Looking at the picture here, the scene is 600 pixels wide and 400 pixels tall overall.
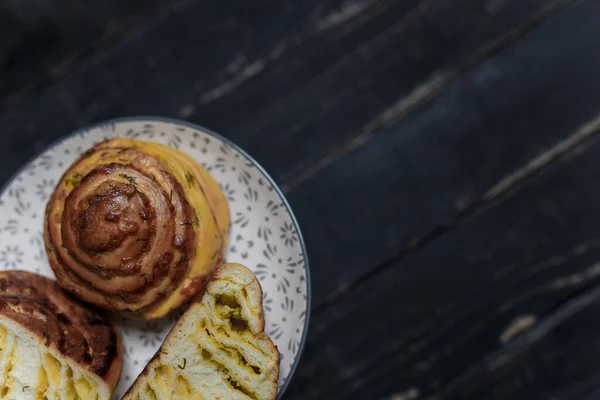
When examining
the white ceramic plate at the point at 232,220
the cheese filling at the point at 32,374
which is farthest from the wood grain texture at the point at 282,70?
the cheese filling at the point at 32,374

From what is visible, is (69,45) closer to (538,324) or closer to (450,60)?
(450,60)

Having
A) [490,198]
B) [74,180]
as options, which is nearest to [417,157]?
[490,198]

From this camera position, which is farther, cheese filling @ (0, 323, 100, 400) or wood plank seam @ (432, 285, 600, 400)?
wood plank seam @ (432, 285, 600, 400)

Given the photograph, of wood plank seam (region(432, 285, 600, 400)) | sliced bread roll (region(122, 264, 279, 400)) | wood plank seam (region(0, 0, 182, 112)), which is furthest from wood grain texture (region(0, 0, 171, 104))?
wood plank seam (region(432, 285, 600, 400))

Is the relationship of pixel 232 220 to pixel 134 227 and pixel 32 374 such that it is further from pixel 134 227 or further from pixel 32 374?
pixel 32 374

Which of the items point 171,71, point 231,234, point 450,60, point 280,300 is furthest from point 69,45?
point 450,60

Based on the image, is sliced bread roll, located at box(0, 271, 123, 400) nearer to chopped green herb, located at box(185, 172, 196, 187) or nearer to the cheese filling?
the cheese filling
